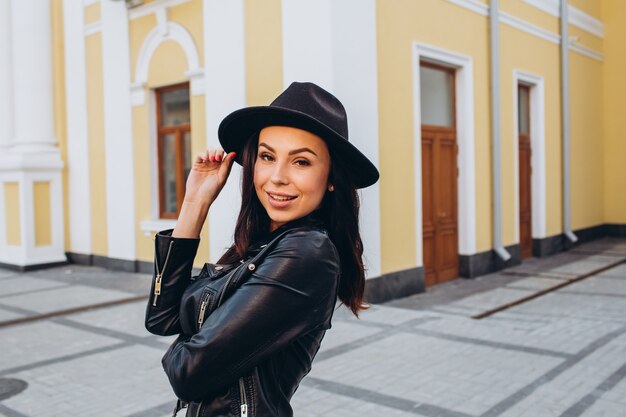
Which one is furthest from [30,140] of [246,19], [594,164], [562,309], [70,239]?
[594,164]

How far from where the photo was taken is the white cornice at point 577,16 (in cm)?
1178

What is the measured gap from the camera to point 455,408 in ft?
14.1

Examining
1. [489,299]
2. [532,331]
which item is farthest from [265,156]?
[489,299]

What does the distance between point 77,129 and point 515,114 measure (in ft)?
25.1

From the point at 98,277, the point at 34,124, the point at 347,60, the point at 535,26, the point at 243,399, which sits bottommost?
the point at 98,277

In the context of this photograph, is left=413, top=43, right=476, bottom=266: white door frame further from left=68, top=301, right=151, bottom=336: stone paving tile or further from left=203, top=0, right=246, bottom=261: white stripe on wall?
left=68, top=301, right=151, bottom=336: stone paving tile

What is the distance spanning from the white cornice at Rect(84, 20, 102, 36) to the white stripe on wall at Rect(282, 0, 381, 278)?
452 centimetres

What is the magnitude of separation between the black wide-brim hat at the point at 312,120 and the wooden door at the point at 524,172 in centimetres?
1052

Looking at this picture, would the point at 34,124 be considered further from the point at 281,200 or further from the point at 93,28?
the point at 281,200

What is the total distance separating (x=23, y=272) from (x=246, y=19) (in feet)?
20.0

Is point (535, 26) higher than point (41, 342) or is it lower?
higher

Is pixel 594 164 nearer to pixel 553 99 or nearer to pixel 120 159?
pixel 553 99

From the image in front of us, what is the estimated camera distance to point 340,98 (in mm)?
7305

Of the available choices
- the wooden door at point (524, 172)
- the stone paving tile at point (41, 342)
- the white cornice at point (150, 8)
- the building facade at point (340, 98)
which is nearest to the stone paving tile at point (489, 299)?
the building facade at point (340, 98)
